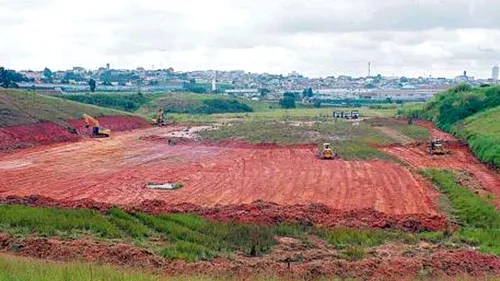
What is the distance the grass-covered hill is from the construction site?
110 cm

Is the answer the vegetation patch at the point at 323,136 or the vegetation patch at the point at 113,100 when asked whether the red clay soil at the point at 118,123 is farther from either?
the vegetation patch at the point at 113,100

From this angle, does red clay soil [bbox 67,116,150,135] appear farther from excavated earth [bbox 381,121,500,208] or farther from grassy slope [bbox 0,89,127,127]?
excavated earth [bbox 381,121,500,208]

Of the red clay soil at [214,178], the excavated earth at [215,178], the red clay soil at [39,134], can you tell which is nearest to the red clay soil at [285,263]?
the excavated earth at [215,178]

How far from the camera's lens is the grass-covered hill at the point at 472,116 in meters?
39.9

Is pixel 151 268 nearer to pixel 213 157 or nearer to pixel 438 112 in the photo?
pixel 213 157

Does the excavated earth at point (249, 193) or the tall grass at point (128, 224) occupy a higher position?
the tall grass at point (128, 224)

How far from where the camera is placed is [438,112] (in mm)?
64625

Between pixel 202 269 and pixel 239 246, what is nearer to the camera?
pixel 202 269

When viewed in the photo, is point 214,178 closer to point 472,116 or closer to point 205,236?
point 205,236

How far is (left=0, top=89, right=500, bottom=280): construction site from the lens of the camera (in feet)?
50.2

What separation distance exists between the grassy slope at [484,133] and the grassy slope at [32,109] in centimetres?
3236

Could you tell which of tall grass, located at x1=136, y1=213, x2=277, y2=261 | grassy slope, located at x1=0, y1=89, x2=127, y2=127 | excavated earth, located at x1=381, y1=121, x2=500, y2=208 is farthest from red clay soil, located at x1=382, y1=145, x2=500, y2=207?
grassy slope, located at x1=0, y1=89, x2=127, y2=127

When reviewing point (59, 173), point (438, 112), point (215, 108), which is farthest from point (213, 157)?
point (215, 108)

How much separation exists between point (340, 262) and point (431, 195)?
42.9 ft
